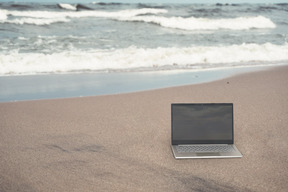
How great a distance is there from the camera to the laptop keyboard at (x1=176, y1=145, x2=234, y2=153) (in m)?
2.92

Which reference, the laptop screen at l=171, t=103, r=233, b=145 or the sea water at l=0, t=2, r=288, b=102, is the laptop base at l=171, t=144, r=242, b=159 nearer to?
the laptop screen at l=171, t=103, r=233, b=145

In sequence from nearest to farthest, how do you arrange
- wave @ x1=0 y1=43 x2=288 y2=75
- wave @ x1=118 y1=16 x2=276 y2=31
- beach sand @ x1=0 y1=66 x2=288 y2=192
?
beach sand @ x1=0 y1=66 x2=288 y2=192, wave @ x1=0 y1=43 x2=288 y2=75, wave @ x1=118 y1=16 x2=276 y2=31

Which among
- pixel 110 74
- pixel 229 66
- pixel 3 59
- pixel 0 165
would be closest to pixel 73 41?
pixel 3 59

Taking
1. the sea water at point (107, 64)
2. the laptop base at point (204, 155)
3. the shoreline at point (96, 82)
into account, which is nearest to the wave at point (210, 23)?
the sea water at point (107, 64)

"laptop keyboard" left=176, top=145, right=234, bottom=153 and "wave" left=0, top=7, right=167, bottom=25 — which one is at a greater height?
"wave" left=0, top=7, right=167, bottom=25

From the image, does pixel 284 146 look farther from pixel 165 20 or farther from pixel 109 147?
pixel 165 20

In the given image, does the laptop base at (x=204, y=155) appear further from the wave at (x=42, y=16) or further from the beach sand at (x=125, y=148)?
the wave at (x=42, y=16)

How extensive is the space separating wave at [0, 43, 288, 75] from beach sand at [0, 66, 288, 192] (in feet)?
11.1

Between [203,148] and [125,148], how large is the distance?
77 cm

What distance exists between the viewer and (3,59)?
8.43 m

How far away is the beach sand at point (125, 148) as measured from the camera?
8.23 ft

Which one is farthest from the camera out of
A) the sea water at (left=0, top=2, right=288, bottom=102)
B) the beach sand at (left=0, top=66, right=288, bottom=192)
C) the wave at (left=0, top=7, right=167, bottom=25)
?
the wave at (left=0, top=7, right=167, bottom=25)

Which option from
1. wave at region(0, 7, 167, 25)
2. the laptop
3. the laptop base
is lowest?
the laptop base

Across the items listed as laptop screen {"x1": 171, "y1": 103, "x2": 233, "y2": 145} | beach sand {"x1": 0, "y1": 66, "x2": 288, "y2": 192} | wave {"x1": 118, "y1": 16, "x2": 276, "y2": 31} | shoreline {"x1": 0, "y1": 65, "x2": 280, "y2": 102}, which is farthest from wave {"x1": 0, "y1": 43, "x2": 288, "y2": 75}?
wave {"x1": 118, "y1": 16, "x2": 276, "y2": 31}
